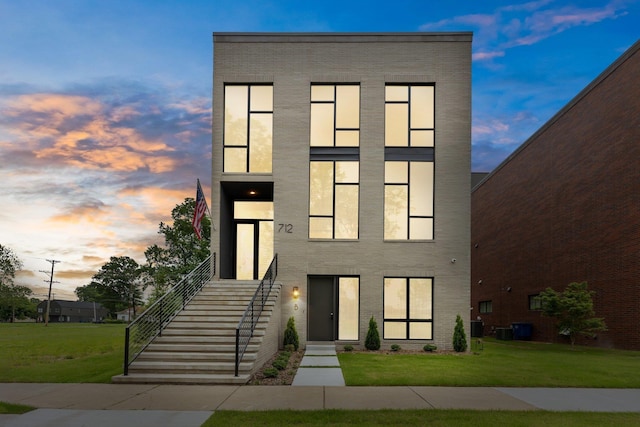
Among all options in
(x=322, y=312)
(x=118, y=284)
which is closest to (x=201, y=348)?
(x=322, y=312)

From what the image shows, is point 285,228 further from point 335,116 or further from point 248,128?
point 335,116

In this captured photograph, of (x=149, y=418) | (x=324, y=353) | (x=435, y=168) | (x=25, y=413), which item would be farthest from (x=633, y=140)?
(x=25, y=413)

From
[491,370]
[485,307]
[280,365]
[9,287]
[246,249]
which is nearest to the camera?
[280,365]

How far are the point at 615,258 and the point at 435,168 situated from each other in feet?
31.1

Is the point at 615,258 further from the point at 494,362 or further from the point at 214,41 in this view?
the point at 214,41

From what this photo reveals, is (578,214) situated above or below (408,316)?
above

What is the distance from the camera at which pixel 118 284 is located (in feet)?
370

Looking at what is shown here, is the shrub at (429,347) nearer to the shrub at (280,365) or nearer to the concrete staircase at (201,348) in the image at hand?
the concrete staircase at (201,348)

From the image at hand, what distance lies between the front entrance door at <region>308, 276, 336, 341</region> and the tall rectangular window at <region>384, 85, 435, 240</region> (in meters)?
2.87

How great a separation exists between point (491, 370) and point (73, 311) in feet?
398

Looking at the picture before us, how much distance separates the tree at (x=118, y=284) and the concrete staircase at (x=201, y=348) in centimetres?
10021

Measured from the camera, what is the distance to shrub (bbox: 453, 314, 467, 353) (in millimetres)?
18375

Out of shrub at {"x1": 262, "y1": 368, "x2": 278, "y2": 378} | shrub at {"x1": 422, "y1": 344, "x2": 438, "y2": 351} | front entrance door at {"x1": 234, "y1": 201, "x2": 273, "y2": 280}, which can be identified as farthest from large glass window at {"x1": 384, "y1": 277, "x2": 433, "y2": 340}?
shrub at {"x1": 262, "y1": 368, "x2": 278, "y2": 378}

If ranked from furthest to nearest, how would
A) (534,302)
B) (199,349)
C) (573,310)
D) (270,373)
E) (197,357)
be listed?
1. (534,302)
2. (573,310)
3. (199,349)
4. (197,357)
5. (270,373)
